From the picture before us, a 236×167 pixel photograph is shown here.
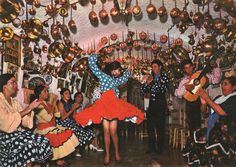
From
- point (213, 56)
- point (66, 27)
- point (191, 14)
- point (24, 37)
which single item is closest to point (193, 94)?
point (213, 56)

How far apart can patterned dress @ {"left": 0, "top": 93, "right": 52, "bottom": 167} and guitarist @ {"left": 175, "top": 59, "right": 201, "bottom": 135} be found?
5.82 feet

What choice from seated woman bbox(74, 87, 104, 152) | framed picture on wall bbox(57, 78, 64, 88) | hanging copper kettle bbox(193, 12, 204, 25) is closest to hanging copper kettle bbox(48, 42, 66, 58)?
framed picture on wall bbox(57, 78, 64, 88)

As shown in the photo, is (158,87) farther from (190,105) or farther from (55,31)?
(55,31)

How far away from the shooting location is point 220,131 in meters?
3.64

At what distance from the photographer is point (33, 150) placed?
336 cm

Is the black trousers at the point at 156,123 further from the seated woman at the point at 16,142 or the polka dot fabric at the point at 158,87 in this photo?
the seated woman at the point at 16,142

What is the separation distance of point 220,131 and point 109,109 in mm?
1145

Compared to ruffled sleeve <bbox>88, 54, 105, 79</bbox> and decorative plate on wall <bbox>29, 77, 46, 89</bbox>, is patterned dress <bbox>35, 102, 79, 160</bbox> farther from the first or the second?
ruffled sleeve <bbox>88, 54, 105, 79</bbox>

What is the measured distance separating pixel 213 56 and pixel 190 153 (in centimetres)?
127

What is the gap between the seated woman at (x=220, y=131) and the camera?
361cm

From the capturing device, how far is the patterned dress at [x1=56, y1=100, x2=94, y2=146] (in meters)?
4.50

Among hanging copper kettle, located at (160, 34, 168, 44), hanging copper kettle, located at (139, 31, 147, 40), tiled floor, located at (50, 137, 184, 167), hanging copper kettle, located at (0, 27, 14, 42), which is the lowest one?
tiled floor, located at (50, 137, 184, 167)

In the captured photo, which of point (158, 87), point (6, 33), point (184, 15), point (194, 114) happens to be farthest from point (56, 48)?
point (194, 114)

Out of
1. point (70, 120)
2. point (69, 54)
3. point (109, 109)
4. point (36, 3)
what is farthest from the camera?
point (69, 54)
